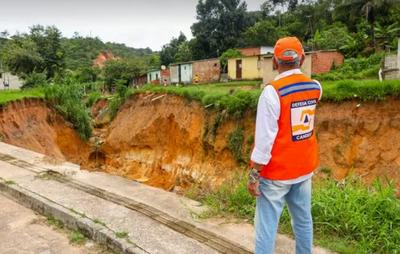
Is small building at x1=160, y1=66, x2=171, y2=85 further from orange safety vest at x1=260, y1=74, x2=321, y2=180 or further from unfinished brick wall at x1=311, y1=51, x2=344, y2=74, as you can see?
orange safety vest at x1=260, y1=74, x2=321, y2=180

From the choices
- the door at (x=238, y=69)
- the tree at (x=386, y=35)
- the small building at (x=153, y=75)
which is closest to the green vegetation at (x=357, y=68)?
the tree at (x=386, y=35)

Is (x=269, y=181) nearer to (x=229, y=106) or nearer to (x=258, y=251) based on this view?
(x=258, y=251)

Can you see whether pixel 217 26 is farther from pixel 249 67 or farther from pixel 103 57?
pixel 103 57

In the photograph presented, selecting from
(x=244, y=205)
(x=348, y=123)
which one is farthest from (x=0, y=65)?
(x=244, y=205)

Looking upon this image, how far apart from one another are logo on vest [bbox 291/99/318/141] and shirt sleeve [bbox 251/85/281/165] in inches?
5.3

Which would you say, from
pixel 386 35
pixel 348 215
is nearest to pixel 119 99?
pixel 348 215

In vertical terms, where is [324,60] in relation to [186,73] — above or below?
above

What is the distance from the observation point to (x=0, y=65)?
43.0 m

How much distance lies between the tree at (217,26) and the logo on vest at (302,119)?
126 feet

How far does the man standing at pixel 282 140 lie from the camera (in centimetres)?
238

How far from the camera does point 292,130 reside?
245 centimetres

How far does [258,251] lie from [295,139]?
811 mm

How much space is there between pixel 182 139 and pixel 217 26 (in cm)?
2871

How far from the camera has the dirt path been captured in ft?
10.7
